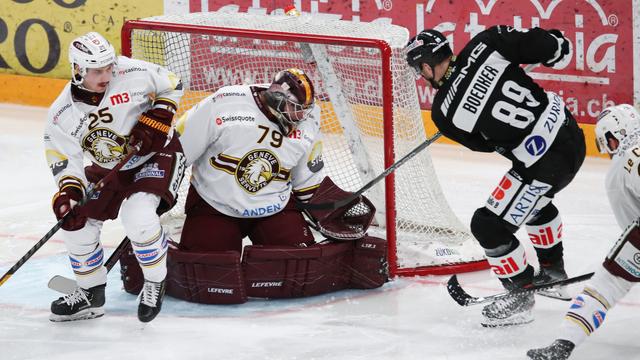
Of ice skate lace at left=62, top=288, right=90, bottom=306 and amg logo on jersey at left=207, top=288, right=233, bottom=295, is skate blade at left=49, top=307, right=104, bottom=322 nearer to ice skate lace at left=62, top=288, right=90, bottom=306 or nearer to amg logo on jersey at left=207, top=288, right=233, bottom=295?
ice skate lace at left=62, top=288, right=90, bottom=306

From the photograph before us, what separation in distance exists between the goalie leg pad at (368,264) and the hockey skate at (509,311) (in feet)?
1.68

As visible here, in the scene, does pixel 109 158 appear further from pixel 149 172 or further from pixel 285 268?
pixel 285 268

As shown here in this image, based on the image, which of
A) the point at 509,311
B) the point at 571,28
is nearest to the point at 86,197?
the point at 509,311

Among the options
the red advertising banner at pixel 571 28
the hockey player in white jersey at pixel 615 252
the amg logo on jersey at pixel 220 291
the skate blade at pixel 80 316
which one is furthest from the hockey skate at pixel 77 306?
the red advertising banner at pixel 571 28

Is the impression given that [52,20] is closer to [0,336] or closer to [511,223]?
[0,336]

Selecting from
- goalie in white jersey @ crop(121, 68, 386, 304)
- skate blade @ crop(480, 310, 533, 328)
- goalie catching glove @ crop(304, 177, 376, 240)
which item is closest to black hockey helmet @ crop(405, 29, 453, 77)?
goalie in white jersey @ crop(121, 68, 386, 304)

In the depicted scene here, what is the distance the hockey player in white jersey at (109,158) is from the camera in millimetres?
4039

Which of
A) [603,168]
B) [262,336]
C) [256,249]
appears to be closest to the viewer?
[262,336]

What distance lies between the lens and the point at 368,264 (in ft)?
14.8

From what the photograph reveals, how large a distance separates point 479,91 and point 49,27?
14.5ft

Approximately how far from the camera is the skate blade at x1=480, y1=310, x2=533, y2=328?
162 inches

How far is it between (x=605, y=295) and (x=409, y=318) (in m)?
0.87

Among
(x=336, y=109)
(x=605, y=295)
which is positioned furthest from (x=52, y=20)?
(x=605, y=295)

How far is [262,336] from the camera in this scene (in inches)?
160
